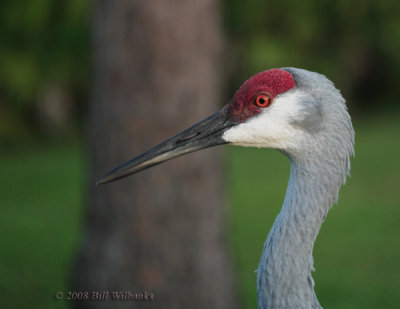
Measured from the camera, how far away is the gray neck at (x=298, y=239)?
2.65 meters

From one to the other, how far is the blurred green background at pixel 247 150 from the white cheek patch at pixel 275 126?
437cm

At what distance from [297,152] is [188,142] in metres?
0.51

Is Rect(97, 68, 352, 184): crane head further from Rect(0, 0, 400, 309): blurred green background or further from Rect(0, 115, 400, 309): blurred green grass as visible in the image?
Rect(0, 0, 400, 309): blurred green background

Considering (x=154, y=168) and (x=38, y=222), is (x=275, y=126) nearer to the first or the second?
(x=154, y=168)

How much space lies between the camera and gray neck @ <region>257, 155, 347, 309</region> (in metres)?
2.65

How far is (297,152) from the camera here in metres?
2.76

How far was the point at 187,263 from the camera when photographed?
213 inches

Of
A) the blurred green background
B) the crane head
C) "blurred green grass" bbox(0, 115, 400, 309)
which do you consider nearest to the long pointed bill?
the crane head

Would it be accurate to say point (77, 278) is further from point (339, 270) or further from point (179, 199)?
point (339, 270)

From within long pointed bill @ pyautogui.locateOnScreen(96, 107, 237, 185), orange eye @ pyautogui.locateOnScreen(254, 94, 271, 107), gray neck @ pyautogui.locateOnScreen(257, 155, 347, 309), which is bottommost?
gray neck @ pyautogui.locateOnScreen(257, 155, 347, 309)

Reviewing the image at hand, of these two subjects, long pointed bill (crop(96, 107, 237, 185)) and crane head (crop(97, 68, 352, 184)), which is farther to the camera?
long pointed bill (crop(96, 107, 237, 185))

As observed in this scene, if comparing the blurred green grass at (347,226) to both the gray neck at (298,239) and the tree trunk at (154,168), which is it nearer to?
the tree trunk at (154,168)

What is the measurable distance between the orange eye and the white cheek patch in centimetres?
2

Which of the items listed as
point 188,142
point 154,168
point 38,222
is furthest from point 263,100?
point 38,222
